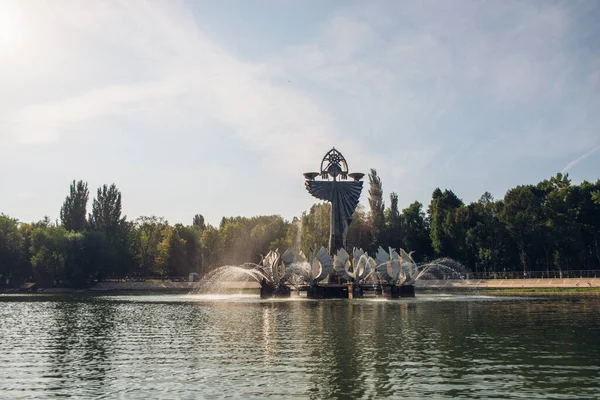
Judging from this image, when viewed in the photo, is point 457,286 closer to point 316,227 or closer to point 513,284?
point 513,284

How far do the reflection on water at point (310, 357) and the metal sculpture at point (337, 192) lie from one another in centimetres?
3726

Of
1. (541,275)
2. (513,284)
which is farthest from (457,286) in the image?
(541,275)

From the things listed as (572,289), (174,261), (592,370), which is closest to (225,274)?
(174,261)

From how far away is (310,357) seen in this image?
20.4 meters

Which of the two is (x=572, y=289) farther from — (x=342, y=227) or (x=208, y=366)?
(x=208, y=366)

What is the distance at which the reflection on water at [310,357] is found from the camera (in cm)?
1551

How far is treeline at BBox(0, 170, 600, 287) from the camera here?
Result: 265ft

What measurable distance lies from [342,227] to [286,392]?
58.0m

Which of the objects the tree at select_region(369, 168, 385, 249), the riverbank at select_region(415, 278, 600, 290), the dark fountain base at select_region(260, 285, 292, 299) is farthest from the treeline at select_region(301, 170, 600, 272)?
the dark fountain base at select_region(260, 285, 292, 299)

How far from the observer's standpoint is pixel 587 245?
83.4m

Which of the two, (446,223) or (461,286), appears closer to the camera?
(461,286)

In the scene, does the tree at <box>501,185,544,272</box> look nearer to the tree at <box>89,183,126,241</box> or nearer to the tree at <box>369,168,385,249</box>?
the tree at <box>369,168,385,249</box>

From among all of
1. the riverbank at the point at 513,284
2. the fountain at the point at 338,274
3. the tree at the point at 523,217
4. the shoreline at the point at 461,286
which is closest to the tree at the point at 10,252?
the shoreline at the point at 461,286

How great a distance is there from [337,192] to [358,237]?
106 feet
